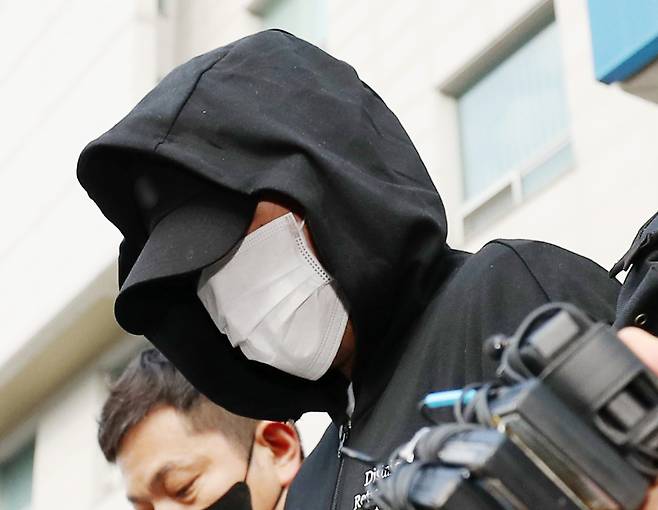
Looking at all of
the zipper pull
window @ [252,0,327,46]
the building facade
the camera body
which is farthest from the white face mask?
window @ [252,0,327,46]

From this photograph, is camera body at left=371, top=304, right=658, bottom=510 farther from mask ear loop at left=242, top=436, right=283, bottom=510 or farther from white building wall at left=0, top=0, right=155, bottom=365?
white building wall at left=0, top=0, right=155, bottom=365

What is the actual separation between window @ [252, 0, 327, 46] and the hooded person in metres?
6.21

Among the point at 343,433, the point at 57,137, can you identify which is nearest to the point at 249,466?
the point at 343,433

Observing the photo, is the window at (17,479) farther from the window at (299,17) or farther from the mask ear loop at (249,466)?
the mask ear loop at (249,466)

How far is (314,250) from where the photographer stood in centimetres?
246

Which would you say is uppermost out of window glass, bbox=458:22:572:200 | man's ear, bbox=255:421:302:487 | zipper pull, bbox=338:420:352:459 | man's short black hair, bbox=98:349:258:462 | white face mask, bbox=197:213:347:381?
white face mask, bbox=197:213:347:381

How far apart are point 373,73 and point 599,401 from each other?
6990 millimetres

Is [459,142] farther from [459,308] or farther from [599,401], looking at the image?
[599,401]

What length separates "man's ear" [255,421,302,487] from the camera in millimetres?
3305

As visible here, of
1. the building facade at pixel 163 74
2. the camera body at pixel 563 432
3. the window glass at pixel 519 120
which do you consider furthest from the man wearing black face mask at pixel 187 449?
the window glass at pixel 519 120

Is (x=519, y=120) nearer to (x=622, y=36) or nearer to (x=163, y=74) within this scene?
(x=622, y=36)

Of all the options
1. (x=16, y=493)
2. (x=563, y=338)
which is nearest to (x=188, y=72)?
(x=563, y=338)

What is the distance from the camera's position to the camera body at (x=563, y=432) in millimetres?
1124

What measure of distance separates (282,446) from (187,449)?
0.22 m
